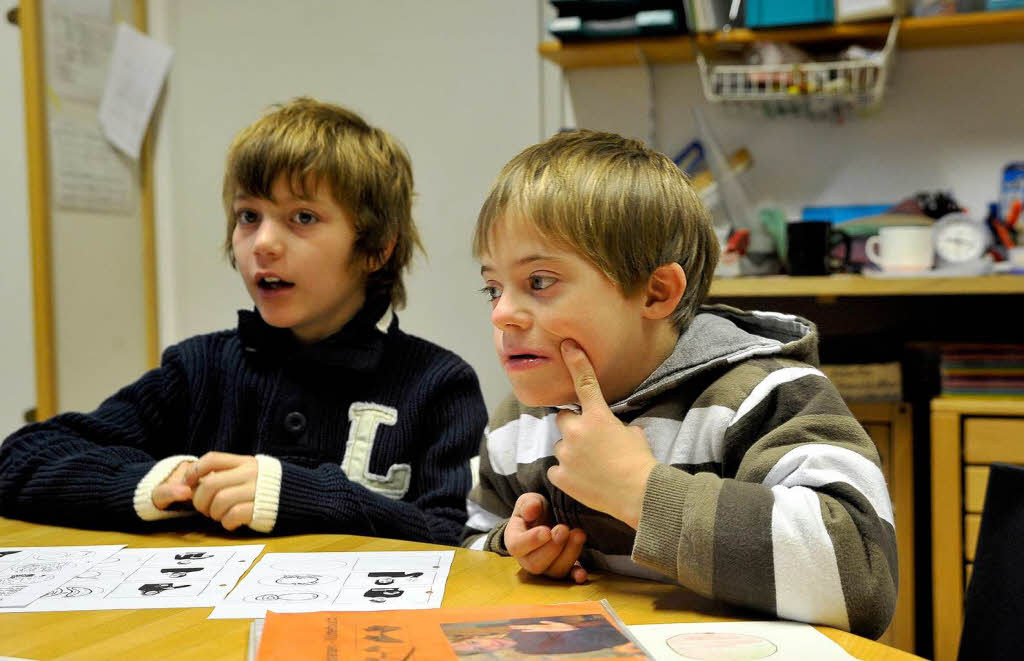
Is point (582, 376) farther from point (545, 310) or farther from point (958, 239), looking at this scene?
point (958, 239)

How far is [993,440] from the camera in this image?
174 centimetres

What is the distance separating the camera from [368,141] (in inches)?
53.7

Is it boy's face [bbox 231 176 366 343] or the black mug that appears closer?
boy's face [bbox 231 176 366 343]

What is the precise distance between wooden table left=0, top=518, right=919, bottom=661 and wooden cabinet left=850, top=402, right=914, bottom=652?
1.31m

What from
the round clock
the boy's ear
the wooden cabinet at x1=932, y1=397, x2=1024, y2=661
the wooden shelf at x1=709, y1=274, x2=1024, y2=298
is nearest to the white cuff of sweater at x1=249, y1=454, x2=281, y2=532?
the boy's ear

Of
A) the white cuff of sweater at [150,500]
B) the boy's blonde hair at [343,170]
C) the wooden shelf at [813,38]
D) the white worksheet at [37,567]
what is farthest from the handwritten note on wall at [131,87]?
the white worksheet at [37,567]

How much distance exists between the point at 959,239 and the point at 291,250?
1.46 meters

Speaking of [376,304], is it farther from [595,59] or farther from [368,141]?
[595,59]

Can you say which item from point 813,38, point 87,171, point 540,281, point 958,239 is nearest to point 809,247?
point 958,239

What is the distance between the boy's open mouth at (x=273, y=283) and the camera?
1.28m

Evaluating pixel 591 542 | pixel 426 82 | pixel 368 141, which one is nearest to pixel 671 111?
pixel 426 82

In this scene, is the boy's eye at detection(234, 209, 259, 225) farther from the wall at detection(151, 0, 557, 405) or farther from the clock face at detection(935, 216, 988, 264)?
the clock face at detection(935, 216, 988, 264)

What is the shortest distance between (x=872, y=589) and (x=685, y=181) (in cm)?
41

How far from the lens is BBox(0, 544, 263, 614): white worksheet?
0.73 m
